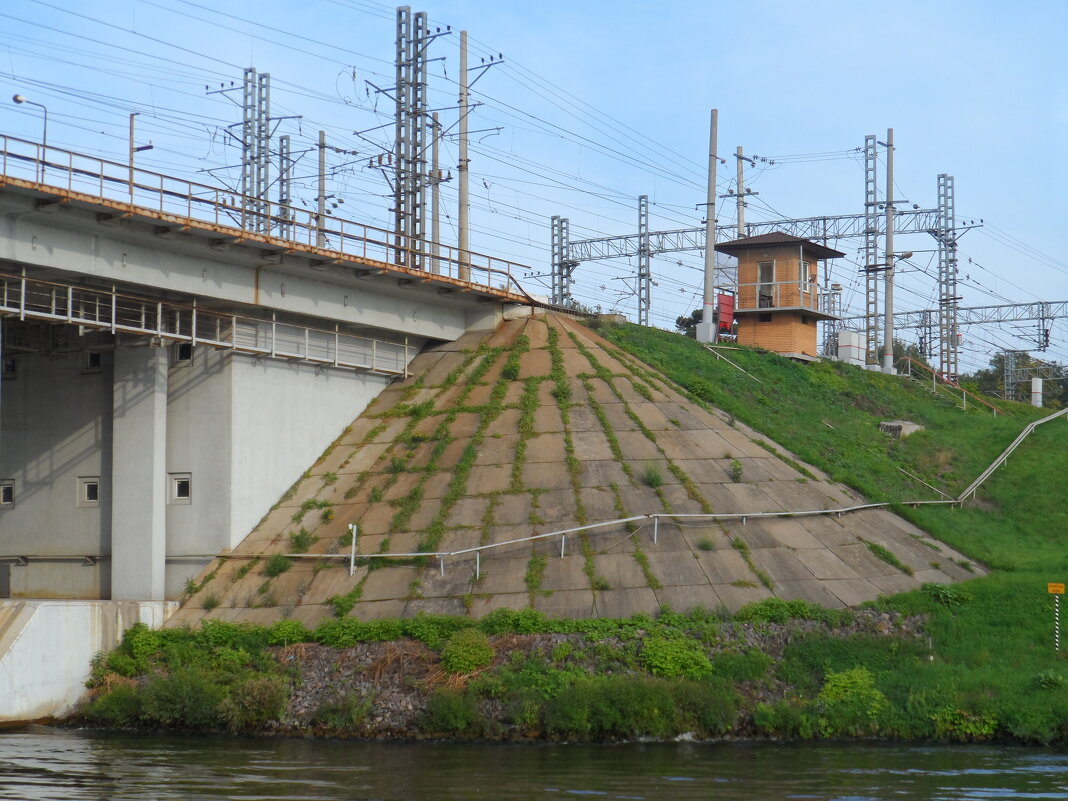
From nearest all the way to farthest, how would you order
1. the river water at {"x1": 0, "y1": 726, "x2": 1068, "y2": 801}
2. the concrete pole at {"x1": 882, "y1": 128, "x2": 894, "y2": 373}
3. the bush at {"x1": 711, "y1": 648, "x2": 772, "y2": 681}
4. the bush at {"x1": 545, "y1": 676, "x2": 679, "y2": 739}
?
the river water at {"x1": 0, "y1": 726, "x2": 1068, "y2": 801}, the bush at {"x1": 545, "y1": 676, "x2": 679, "y2": 739}, the bush at {"x1": 711, "y1": 648, "x2": 772, "y2": 681}, the concrete pole at {"x1": 882, "y1": 128, "x2": 894, "y2": 373}

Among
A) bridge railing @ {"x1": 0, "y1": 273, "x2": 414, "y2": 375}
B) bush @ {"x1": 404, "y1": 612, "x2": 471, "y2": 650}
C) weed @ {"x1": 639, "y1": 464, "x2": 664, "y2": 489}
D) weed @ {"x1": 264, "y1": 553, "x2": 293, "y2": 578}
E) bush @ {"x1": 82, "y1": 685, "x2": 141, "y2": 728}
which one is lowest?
bush @ {"x1": 82, "y1": 685, "x2": 141, "y2": 728}

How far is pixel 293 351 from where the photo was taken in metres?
37.9

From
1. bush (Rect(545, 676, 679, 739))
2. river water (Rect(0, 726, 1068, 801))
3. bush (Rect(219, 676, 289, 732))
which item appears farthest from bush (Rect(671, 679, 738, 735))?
bush (Rect(219, 676, 289, 732))

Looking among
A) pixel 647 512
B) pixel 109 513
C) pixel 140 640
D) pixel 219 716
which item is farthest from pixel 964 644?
pixel 109 513

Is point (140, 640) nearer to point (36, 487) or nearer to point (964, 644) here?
point (36, 487)

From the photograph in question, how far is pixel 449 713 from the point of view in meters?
26.3

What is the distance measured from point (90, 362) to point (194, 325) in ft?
13.3

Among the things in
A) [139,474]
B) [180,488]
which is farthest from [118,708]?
[180,488]

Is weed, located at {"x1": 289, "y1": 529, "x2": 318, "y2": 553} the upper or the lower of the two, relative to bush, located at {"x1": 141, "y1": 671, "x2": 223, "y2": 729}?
upper

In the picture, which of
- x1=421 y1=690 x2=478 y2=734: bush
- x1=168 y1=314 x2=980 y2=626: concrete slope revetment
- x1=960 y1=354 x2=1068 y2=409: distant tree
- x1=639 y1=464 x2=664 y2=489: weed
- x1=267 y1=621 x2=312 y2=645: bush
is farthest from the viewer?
x1=960 y1=354 x2=1068 y2=409: distant tree

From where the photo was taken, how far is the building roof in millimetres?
56219

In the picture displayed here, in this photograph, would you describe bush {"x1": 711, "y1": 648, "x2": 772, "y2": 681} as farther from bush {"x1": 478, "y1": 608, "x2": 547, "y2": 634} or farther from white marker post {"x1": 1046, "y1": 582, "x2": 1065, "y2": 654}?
white marker post {"x1": 1046, "y1": 582, "x2": 1065, "y2": 654}

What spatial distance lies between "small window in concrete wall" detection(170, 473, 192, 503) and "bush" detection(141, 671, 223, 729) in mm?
7885

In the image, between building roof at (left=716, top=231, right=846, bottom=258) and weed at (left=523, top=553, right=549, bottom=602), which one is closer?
weed at (left=523, top=553, right=549, bottom=602)
